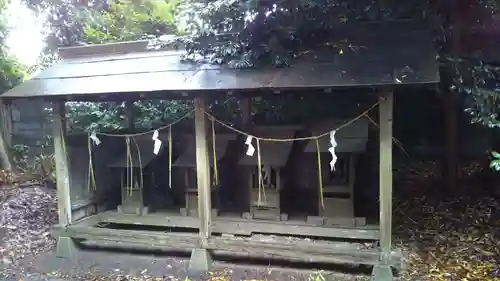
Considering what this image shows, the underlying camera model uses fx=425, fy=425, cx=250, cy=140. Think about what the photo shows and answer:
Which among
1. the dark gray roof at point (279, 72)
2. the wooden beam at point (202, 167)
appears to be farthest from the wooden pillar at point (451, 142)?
the wooden beam at point (202, 167)

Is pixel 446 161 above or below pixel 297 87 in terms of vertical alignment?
below

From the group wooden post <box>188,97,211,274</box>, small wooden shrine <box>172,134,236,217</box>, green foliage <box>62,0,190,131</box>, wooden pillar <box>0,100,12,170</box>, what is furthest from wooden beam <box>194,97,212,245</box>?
wooden pillar <box>0,100,12,170</box>

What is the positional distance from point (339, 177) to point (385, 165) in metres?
1.34

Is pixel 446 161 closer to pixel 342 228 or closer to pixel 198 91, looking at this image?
pixel 342 228

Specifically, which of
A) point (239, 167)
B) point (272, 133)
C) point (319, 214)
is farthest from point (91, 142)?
point (319, 214)

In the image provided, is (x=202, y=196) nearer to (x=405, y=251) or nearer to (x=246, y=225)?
(x=246, y=225)

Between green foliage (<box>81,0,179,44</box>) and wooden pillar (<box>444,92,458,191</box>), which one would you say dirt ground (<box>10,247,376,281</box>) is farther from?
green foliage (<box>81,0,179,44</box>)

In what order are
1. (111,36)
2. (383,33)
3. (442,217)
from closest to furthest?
(383,33), (442,217), (111,36)

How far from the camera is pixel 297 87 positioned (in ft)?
15.5

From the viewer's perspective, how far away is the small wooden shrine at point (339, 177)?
19.4 feet

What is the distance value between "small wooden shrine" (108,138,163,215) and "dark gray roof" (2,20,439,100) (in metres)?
1.30

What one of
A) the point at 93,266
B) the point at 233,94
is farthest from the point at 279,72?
the point at 93,266

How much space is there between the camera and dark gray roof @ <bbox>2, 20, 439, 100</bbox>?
4703mm

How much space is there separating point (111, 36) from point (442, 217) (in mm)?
8440
